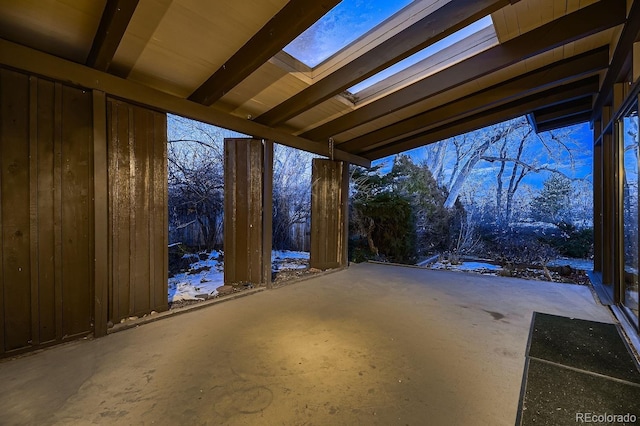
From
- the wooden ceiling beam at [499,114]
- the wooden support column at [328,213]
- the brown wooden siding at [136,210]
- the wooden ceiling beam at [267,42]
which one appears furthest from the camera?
the wooden support column at [328,213]

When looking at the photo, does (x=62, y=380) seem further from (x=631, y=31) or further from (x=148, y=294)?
(x=631, y=31)

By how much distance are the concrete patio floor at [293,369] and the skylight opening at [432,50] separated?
114 inches

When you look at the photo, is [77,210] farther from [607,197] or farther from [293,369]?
[607,197]

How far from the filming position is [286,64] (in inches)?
110

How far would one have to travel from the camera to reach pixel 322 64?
9.79ft

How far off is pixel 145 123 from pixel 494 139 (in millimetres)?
8223

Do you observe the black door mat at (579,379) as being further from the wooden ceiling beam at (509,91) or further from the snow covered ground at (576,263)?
the snow covered ground at (576,263)

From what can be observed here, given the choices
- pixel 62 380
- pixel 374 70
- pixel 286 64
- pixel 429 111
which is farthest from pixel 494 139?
pixel 62 380

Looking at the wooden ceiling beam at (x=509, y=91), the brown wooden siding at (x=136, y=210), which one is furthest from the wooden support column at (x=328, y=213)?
the brown wooden siding at (x=136, y=210)

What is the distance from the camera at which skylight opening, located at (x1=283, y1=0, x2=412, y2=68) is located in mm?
2385

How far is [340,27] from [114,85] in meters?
2.24

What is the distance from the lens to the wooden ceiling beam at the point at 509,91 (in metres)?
3.17

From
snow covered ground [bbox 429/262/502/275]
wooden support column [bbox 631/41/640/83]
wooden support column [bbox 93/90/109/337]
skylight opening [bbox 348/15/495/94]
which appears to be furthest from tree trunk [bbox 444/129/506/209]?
wooden support column [bbox 93/90/109/337]

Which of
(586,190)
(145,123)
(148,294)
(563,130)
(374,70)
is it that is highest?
(563,130)
